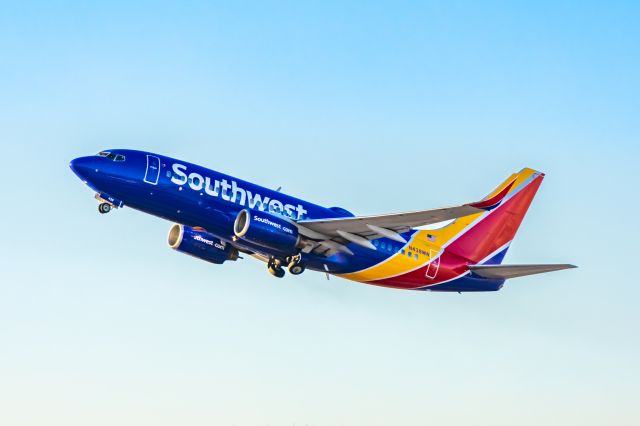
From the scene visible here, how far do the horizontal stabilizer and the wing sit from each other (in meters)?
4.17

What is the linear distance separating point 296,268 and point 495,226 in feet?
44.9

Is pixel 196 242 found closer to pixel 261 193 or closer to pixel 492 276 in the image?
pixel 261 193

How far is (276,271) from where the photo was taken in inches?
2090

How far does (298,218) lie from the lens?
49.8m

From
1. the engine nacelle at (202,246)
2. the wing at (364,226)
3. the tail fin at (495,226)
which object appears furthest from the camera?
the tail fin at (495,226)

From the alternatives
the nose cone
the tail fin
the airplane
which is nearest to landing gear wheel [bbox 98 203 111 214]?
the airplane

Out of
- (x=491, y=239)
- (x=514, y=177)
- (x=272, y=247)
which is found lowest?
(x=272, y=247)

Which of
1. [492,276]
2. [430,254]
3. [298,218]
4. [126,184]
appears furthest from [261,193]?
[492,276]

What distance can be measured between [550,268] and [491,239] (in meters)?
9.20

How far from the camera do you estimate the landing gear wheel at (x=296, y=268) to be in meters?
50.5

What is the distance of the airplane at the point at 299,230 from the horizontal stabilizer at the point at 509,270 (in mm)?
58

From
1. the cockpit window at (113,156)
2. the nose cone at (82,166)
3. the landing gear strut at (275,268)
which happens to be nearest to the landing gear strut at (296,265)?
the landing gear strut at (275,268)

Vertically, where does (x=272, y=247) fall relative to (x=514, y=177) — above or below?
below

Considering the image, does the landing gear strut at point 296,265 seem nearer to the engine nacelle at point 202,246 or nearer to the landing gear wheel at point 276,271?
the landing gear wheel at point 276,271
